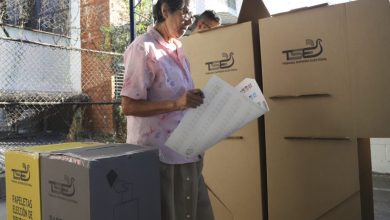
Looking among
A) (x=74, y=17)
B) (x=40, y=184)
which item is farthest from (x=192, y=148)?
(x=74, y=17)

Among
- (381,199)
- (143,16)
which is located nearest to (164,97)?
(381,199)

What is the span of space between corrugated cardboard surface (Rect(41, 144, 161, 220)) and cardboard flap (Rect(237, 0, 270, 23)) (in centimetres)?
92

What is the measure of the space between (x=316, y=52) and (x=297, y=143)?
372 mm

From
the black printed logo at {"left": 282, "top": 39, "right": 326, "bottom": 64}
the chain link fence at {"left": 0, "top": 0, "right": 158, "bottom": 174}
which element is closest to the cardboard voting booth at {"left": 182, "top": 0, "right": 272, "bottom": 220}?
the black printed logo at {"left": 282, "top": 39, "right": 326, "bottom": 64}

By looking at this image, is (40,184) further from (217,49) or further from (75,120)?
(75,120)

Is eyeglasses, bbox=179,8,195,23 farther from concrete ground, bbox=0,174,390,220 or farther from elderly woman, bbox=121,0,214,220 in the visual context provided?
concrete ground, bbox=0,174,390,220

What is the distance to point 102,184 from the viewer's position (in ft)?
2.88

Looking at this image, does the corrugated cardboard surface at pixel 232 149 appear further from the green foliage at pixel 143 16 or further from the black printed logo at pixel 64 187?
the green foliage at pixel 143 16

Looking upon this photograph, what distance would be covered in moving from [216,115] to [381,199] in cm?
243

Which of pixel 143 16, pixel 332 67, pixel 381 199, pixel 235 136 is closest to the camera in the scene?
pixel 332 67

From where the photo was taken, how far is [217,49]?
1686mm

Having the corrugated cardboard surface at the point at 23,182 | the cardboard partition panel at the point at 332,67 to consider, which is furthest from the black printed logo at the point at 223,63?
the corrugated cardboard surface at the point at 23,182

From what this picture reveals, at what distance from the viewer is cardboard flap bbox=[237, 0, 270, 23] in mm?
1691

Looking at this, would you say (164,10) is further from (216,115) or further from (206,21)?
(206,21)
